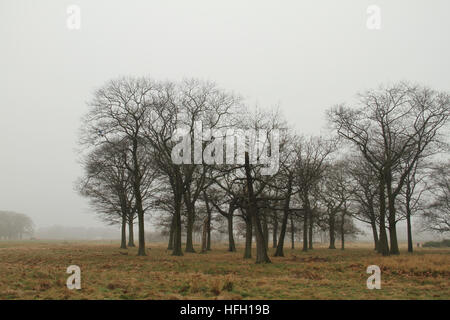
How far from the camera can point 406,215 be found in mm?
35219

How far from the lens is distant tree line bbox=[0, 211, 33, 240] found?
107m

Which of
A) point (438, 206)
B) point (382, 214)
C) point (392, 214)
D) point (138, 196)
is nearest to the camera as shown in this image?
point (138, 196)

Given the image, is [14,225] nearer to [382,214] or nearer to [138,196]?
[138,196]

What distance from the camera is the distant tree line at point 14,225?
106938 millimetres

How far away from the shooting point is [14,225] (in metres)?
110

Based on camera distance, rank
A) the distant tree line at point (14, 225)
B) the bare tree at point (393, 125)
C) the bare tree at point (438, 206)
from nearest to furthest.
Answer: the bare tree at point (393, 125)
the bare tree at point (438, 206)
the distant tree line at point (14, 225)

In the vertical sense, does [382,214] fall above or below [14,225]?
above

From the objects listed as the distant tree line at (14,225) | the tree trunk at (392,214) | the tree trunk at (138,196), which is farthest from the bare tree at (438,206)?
the distant tree line at (14,225)

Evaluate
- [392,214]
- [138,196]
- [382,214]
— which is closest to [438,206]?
[392,214]

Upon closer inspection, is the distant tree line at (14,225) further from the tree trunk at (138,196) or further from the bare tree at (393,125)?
the bare tree at (393,125)

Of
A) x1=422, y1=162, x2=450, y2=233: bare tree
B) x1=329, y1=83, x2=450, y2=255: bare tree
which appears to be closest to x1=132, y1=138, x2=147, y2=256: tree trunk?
x1=329, y1=83, x2=450, y2=255: bare tree

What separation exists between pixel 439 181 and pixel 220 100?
32409 mm
